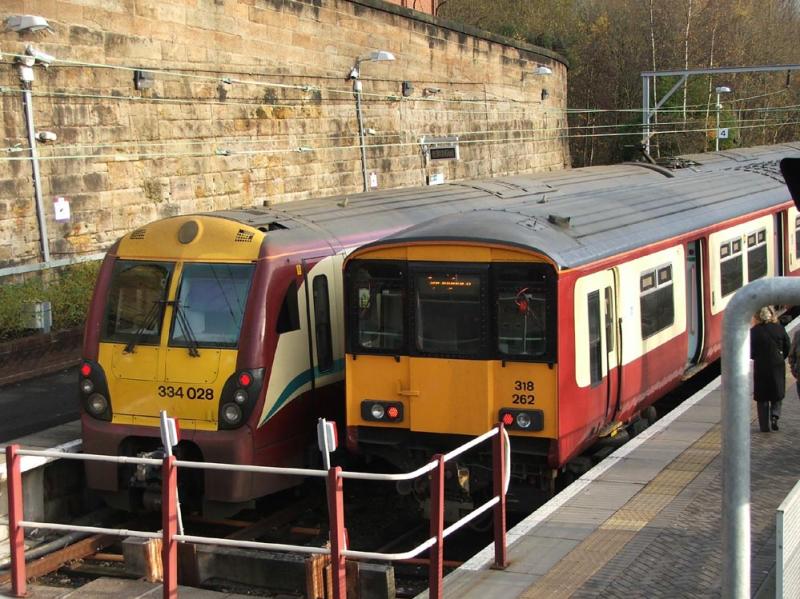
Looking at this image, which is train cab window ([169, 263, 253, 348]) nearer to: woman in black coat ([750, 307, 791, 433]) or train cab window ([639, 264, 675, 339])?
train cab window ([639, 264, 675, 339])

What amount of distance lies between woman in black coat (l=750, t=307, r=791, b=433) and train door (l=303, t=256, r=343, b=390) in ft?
13.9

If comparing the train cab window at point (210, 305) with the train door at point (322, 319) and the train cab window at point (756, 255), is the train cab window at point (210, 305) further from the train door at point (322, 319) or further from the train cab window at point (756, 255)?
the train cab window at point (756, 255)

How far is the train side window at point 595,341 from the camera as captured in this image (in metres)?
10.1

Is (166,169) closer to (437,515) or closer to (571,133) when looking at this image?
(437,515)

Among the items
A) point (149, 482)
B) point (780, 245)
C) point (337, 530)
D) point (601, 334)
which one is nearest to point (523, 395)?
point (601, 334)

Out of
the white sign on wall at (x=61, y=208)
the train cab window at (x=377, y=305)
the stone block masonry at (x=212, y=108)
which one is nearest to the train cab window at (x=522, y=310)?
the train cab window at (x=377, y=305)

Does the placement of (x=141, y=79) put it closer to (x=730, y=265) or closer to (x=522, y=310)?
(x=730, y=265)

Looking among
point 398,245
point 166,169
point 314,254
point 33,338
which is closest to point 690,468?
point 398,245

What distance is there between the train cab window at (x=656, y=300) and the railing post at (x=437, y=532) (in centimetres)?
475

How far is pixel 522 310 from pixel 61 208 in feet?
34.9

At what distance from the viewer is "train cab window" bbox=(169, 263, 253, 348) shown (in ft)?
33.1

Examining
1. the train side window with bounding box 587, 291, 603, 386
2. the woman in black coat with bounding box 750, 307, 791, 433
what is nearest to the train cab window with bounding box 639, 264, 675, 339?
the woman in black coat with bounding box 750, 307, 791, 433

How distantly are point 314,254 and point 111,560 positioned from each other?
3.37 meters

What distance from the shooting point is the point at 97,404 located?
1042 centimetres
